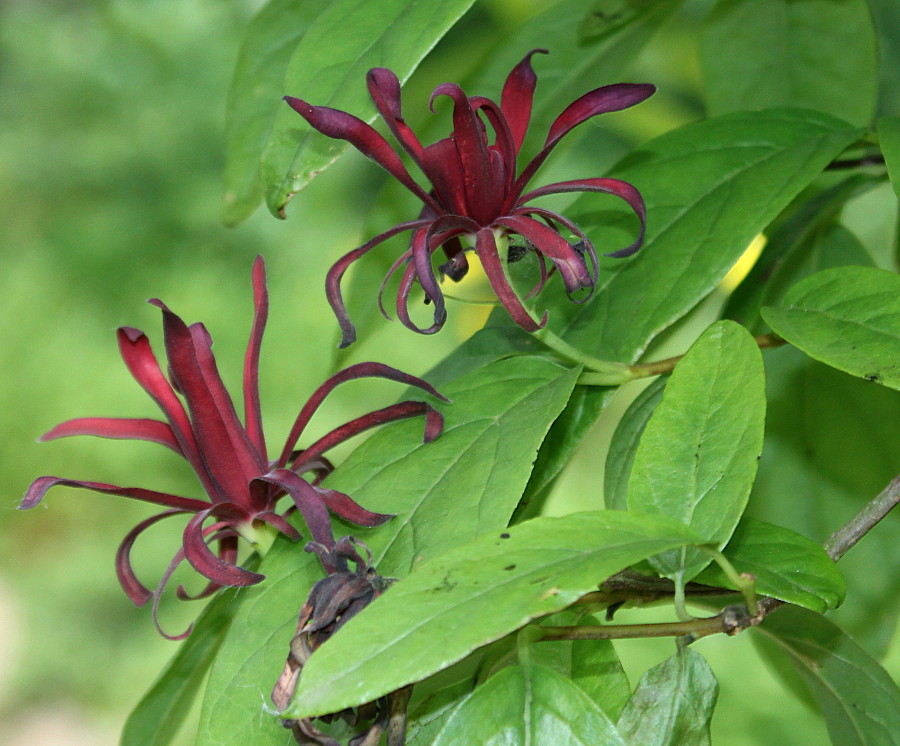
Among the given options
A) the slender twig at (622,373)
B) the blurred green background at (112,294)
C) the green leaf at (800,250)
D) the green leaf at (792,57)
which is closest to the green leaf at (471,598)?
the slender twig at (622,373)

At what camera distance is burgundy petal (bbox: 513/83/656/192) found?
412mm

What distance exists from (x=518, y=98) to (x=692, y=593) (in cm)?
22

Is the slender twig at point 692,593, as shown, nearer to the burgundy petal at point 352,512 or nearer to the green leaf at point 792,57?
the burgundy petal at point 352,512

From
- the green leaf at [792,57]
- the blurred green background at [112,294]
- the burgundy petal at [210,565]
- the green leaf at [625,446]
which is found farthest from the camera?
the blurred green background at [112,294]

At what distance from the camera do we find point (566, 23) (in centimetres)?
64

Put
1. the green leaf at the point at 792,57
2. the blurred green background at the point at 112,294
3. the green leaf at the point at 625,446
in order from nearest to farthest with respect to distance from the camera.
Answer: the green leaf at the point at 625,446, the green leaf at the point at 792,57, the blurred green background at the point at 112,294

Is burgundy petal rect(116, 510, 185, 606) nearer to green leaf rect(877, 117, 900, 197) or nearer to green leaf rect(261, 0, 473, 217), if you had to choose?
green leaf rect(261, 0, 473, 217)

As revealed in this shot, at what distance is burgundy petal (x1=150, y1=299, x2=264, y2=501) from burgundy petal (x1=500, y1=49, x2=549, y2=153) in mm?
162

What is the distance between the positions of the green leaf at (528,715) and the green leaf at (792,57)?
0.44 meters

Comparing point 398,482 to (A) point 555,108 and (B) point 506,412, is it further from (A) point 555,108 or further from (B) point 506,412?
(A) point 555,108

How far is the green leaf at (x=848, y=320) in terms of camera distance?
1.19 ft

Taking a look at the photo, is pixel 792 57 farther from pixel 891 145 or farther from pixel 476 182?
pixel 476 182

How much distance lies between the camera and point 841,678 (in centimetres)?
47

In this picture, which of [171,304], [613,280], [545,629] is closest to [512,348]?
[613,280]
